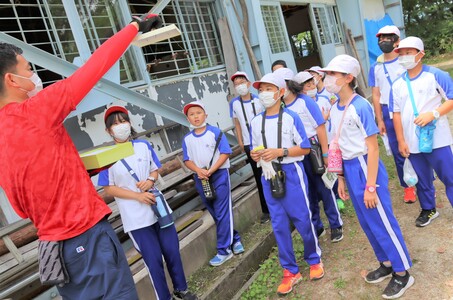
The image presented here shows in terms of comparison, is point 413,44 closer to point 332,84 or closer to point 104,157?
point 332,84

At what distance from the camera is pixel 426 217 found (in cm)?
385

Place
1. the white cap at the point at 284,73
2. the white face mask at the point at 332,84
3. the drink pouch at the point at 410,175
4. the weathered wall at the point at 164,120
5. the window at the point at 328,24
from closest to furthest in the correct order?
the white face mask at the point at 332,84 < the white cap at the point at 284,73 < the drink pouch at the point at 410,175 < the weathered wall at the point at 164,120 < the window at the point at 328,24

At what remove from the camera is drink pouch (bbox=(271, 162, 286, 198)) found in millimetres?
3213

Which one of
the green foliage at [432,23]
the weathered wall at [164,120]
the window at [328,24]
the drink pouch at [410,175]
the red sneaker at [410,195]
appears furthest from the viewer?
the green foliage at [432,23]

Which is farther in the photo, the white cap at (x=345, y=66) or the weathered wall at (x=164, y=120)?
the weathered wall at (x=164, y=120)

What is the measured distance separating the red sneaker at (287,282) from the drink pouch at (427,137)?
5.62 feet

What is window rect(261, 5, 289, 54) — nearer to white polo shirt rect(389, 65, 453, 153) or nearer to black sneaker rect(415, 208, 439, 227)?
white polo shirt rect(389, 65, 453, 153)

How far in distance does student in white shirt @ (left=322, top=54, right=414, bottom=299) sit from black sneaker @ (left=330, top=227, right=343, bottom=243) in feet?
3.68

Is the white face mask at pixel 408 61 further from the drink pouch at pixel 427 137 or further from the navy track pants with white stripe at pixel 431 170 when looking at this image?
the navy track pants with white stripe at pixel 431 170

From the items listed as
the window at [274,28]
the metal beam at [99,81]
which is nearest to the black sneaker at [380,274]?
the metal beam at [99,81]

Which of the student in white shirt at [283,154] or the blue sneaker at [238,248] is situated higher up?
the student in white shirt at [283,154]

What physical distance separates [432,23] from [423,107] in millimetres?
20645

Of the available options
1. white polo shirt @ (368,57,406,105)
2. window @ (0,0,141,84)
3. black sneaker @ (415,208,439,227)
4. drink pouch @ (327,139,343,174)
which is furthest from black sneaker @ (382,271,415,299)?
window @ (0,0,141,84)

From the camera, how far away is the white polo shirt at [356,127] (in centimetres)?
275
